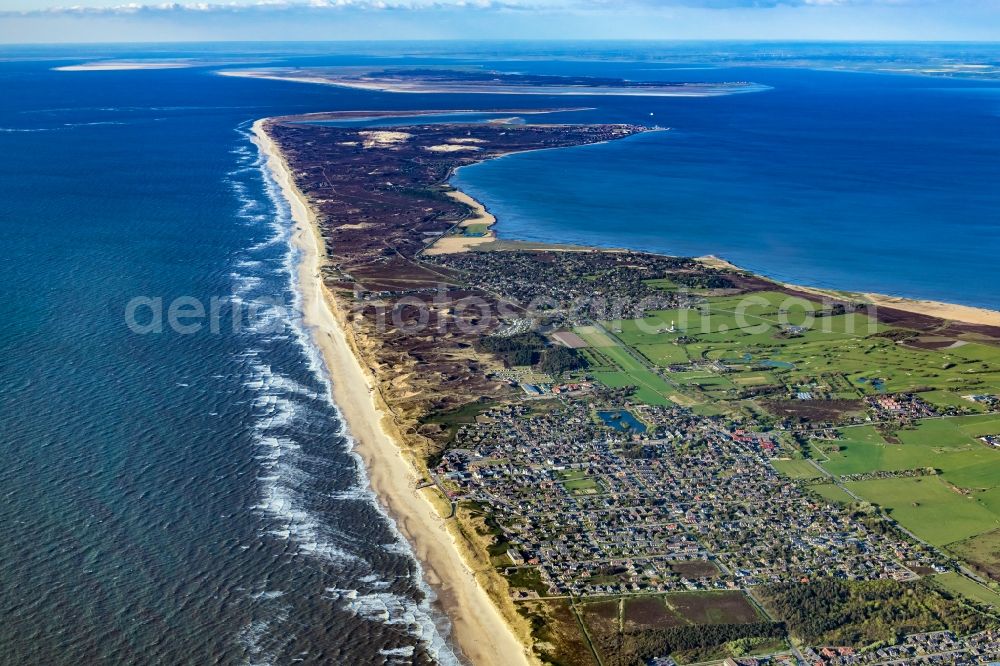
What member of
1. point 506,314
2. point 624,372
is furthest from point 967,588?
point 506,314

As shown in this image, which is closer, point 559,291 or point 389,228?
point 559,291

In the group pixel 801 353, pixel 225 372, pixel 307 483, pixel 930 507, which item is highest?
pixel 801 353

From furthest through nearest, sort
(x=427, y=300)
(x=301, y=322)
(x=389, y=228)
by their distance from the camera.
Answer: (x=389, y=228), (x=427, y=300), (x=301, y=322)

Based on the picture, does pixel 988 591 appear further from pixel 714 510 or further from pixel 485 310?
pixel 485 310

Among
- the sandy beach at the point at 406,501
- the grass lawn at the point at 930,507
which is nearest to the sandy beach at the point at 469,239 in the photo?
the sandy beach at the point at 406,501

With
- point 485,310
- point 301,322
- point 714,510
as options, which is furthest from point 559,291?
point 714,510

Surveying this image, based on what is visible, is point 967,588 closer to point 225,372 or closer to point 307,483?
point 307,483

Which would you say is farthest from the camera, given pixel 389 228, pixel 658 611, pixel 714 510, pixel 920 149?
pixel 920 149
